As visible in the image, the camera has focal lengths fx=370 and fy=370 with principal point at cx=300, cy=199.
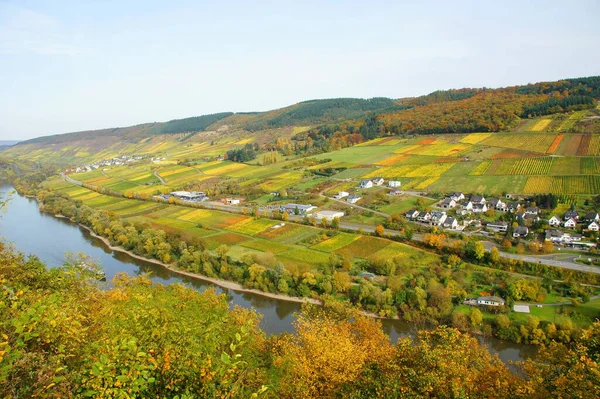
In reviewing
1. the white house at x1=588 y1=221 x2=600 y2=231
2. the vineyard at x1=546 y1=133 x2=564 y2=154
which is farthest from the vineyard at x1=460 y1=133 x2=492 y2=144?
the white house at x1=588 y1=221 x2=600 y2=231

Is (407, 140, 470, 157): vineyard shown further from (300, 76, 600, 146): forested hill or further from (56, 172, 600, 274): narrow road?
(56, 172, 600, 274): narrow road

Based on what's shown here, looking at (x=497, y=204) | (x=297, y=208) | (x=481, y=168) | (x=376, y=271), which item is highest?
(x=481, y=168)

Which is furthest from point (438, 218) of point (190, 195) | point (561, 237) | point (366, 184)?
point (190, 195)

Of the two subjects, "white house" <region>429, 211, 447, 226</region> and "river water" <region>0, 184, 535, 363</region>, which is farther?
"white house" <region>429, 211, 447, 226</region>

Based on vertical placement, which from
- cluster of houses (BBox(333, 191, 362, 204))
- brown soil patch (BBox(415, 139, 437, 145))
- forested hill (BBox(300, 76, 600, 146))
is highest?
forested hill (BBox(300, 76, 600, 146))

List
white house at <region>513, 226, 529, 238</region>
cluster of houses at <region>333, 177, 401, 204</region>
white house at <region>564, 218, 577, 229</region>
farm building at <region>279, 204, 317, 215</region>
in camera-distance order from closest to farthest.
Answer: white house at <region>513, 226, 529, 238</region>, white house at <region>564, 218, 577, 229</region>, farm building at <region>279, 204, 317, 215</region>, cluster of houses at <region>333, 177, 401, 204</region>

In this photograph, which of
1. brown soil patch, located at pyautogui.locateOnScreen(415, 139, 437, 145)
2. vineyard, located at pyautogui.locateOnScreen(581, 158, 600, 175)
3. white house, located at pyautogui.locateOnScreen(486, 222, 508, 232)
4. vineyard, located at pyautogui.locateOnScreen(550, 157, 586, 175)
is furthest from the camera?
brown soil patch, located at pyautogui.locateOnScreen(415, 139, 437, 145)

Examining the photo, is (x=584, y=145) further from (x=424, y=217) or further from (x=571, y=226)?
(x=424, y=217)
